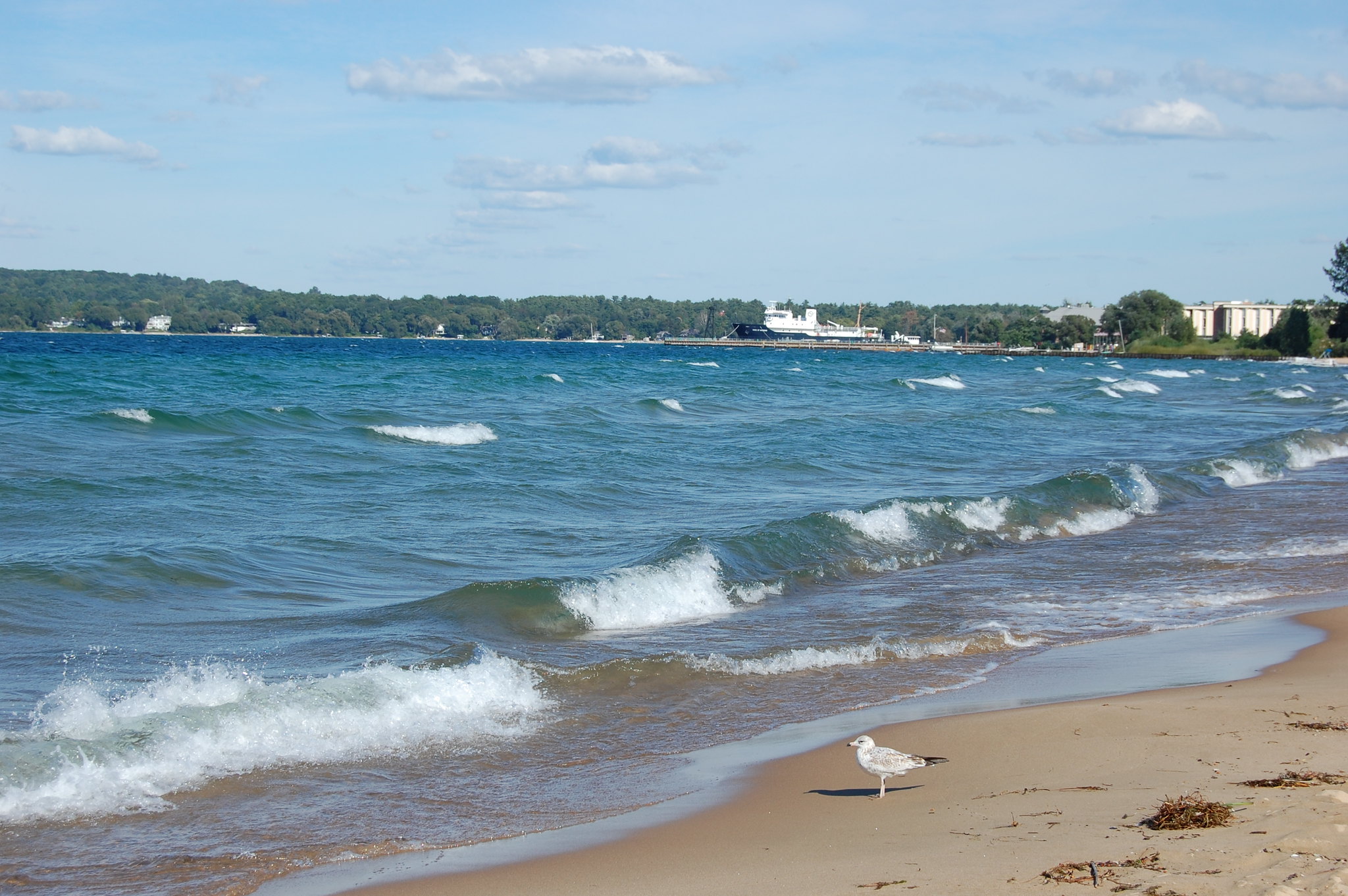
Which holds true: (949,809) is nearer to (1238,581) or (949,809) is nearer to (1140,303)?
(1238,581)

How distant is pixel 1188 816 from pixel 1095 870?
829 mm

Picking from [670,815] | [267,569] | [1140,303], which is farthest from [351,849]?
[1140,303]

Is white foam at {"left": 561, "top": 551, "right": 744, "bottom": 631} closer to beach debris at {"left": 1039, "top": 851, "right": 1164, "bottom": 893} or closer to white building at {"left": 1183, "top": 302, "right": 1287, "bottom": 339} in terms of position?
beach debris at {"left": 1039, "top": 851, "right": 1164, "bottom": 893}

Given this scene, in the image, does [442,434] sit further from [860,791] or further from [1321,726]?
[1321,726]

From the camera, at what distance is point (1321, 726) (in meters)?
6.43

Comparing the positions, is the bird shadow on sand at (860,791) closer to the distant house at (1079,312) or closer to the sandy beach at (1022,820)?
the sandy beach at (1022,820)

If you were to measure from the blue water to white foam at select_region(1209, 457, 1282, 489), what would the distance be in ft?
0.34

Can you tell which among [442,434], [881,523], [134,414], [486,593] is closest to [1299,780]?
[486,593]

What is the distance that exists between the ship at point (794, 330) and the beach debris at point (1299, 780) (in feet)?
529

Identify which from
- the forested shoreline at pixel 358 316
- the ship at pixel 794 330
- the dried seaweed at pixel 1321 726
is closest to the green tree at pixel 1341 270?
the forested shoreline at pixel 358 316

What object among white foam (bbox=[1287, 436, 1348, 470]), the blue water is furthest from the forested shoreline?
the blue water

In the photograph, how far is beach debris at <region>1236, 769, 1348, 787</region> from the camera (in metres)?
5.21

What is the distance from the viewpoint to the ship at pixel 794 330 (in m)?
168

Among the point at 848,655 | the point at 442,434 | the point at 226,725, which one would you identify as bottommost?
the point at 848,655
